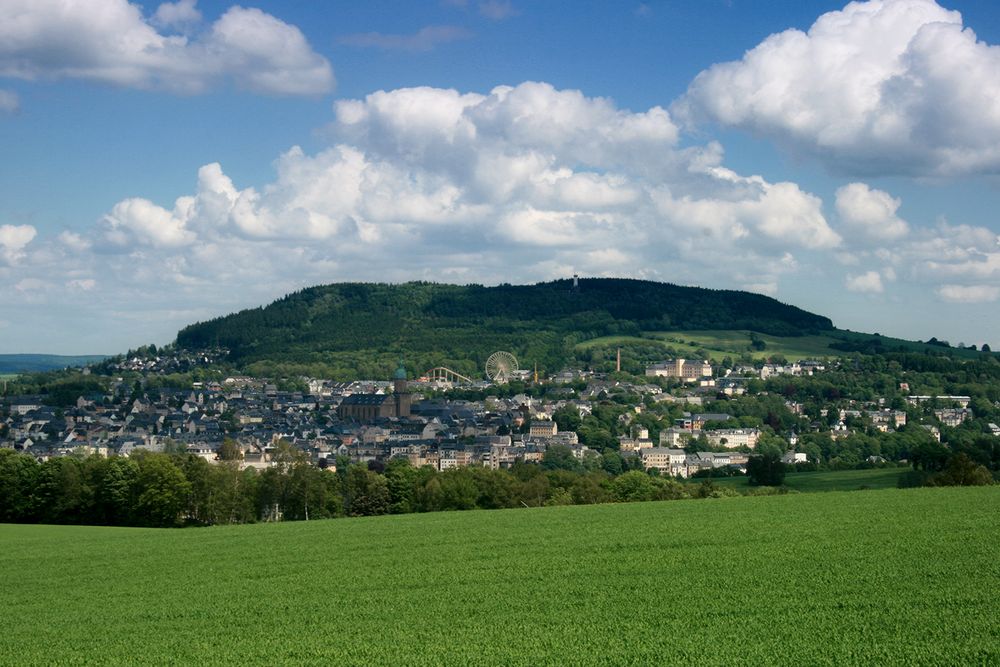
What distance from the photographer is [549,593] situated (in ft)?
83.0

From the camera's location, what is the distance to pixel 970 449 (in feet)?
244

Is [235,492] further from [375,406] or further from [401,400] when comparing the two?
[401,400]

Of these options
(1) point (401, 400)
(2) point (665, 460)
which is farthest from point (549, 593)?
(1) point (401, 400)

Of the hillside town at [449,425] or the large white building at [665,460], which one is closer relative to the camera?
the large white building at [665,460]

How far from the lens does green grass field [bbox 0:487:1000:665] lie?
20.2 metres

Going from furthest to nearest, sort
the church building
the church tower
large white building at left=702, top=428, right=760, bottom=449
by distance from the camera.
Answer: the church tower < the church building < large white building at left=702, top=428, right=760, bottom=449

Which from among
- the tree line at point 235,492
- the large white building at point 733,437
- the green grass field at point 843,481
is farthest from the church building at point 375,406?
the tree line at point 235,492

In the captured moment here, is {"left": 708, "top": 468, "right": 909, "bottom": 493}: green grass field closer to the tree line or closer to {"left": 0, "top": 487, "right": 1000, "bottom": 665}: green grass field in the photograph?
the tree line

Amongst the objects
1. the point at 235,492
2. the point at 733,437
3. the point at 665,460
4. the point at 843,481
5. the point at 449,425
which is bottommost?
the point at 665,460

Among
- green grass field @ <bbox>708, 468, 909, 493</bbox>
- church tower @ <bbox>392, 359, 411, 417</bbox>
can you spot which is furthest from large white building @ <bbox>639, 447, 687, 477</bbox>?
church tower @ <bbox>392, 359, 411, 417</bbox>

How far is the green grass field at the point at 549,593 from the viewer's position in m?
20.2

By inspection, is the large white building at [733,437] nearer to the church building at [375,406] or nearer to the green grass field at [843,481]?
the church building at [375,406]

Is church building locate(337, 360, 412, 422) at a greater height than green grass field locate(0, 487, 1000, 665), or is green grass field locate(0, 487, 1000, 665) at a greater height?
green grass field locate(0, 487, 1000, 665)

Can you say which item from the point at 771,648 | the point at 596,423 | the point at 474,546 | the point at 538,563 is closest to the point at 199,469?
the point at 474,546
